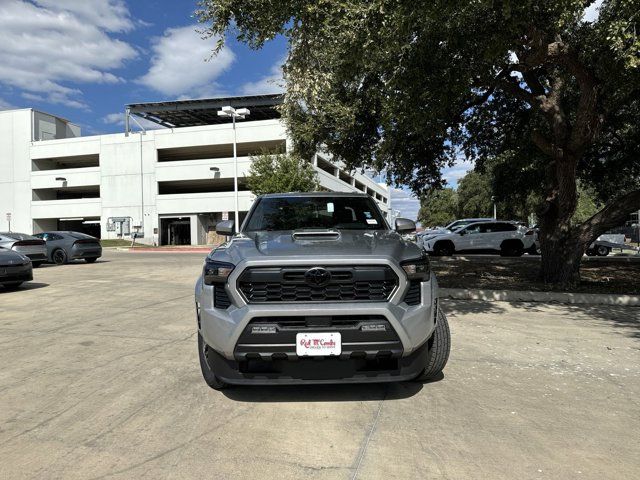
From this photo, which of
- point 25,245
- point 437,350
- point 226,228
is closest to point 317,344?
point 437,350

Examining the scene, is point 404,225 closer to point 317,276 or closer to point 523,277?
point 317,276

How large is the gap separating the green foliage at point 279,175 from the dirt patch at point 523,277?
57.7ft

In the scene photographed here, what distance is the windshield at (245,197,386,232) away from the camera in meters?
4.92

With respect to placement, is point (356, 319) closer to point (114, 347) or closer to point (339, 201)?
point (339, 201)

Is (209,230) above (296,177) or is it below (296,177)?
below

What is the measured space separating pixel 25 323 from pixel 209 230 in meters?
37.3

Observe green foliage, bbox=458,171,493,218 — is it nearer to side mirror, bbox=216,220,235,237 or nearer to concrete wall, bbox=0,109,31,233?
concrete wall, bbox=0,109,31,233

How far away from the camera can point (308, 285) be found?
11.3 feet

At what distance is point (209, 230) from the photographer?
43.9 metres

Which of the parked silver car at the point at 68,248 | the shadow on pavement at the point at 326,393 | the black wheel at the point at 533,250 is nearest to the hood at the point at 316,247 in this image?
the shadow on pavement at the point at 326,393

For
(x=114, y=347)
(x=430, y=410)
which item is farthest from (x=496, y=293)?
(x=114, y=347)

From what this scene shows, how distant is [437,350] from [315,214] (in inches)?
76.4

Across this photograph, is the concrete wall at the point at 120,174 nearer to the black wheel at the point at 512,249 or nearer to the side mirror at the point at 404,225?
the black wheel at the point at 512,249

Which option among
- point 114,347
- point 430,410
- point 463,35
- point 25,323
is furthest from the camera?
point 463,35
